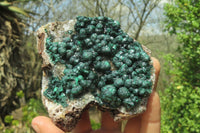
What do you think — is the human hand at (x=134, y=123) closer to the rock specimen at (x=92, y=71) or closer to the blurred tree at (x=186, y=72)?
the rock specimen at (x=92, y=71)

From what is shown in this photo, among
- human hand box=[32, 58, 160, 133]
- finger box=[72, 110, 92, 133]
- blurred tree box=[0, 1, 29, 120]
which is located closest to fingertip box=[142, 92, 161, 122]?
human hand box=[32, 58, 160, 133]

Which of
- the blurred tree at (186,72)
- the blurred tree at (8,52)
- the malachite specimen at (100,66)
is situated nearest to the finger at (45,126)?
the malachite specimen at (100,66)

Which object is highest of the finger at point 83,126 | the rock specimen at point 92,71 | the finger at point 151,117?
the rock specimen at point 92,71

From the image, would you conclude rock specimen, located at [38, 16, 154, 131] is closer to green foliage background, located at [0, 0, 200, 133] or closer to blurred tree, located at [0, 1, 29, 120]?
green foliage background, located at [0, 0, 200, 133]

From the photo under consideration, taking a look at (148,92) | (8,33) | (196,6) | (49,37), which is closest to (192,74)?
(196,6)

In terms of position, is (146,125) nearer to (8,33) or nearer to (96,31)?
(96,31)
